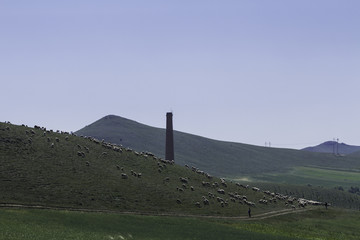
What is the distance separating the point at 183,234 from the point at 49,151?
166 feet

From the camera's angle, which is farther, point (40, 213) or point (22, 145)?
point (22, 145)

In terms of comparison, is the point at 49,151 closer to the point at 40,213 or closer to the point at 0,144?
the point at 0,144

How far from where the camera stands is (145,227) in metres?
77.1

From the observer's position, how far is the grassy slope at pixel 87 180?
93.5 meters

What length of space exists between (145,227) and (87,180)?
101 feet

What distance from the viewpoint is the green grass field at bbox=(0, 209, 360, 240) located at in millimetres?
61178

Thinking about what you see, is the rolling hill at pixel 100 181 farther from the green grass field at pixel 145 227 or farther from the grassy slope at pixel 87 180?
the green grass field at pixel 145 227

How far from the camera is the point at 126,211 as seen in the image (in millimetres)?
93312

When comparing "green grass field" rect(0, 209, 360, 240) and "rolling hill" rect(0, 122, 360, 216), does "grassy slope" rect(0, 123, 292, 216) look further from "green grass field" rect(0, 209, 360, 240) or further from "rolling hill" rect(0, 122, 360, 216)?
"green grass field" rect(0, 209, 360, 240)

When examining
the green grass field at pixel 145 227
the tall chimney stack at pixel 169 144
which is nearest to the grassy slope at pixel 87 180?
the green grass field at pixel 145 227

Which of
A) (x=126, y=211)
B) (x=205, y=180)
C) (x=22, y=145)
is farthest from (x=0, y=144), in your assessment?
(x=205, y=180)

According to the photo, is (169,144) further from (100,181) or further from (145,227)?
(145,227)

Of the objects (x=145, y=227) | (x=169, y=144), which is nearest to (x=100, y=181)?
(x=145, y=227)

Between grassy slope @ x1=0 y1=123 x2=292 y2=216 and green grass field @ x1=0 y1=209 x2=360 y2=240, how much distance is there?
1034cm
